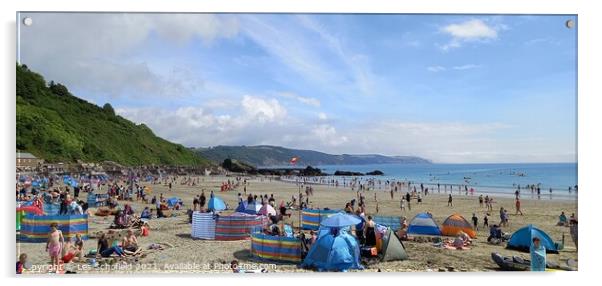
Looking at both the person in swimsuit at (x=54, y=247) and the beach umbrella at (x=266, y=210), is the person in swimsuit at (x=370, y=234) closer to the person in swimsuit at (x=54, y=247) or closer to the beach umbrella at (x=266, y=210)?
the beach umbrella at (x=266, y=210)

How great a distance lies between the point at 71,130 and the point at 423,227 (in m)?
15.6

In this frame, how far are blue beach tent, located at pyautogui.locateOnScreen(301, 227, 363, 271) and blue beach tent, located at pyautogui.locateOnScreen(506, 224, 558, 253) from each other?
3655 mm

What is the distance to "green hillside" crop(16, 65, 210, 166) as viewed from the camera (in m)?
11.0

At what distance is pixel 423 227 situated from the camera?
1200 centimetres

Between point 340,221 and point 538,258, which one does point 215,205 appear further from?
point 538,258

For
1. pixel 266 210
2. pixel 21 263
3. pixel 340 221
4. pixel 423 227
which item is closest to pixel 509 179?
pixel 423 227

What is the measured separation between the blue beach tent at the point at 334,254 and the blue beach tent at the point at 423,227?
3726 mm

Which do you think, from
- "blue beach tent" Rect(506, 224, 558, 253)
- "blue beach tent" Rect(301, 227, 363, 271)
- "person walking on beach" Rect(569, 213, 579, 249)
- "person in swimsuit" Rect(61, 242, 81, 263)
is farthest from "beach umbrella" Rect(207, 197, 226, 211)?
"person walking on beach" Rect(569, 213, 579, 249)

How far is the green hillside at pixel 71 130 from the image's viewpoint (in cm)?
1101

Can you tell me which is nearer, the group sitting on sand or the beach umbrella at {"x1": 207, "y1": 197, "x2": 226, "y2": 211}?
the group sitting on sand

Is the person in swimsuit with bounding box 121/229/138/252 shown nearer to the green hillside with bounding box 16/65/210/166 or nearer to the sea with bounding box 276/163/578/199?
the green hillside with bounding box 16/65/210/166

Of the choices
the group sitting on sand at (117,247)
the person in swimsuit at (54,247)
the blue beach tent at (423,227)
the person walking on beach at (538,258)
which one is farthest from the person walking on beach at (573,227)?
A: the person in swimsuit at (54,247)
